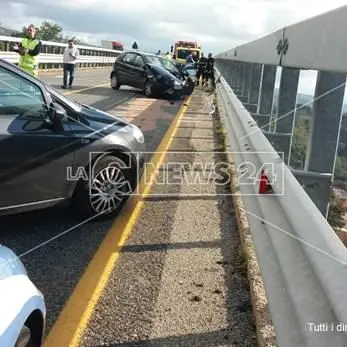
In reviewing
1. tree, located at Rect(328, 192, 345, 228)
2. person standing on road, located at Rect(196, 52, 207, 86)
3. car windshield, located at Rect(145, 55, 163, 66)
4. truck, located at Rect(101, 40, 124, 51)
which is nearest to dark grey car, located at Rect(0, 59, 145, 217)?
tree, located at Rect(328, 192, 345, 228)

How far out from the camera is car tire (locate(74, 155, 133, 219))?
540 centimetres

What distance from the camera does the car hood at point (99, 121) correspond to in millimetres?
5512

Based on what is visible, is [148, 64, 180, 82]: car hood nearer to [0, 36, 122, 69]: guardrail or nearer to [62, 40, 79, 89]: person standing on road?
[62, 40, 79, 89]: person standing on road

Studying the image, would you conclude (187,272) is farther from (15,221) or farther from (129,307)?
(15,221)

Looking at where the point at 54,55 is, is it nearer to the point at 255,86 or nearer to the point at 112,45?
the point at 255,86

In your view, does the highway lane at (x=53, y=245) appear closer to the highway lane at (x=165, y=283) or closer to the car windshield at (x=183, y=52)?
the highway lane at (x=165, y=283)

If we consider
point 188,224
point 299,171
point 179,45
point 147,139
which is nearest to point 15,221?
point 188,224

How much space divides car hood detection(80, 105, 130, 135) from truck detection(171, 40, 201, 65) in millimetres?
42685

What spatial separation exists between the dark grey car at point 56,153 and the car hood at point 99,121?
13mm

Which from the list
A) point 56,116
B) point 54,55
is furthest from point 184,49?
point 56,116

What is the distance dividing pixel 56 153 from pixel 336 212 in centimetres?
249

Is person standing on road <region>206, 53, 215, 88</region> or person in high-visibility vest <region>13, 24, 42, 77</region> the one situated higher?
person in high-visibility vest <region>13, 24, 42, 77</region>

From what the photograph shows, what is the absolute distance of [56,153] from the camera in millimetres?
5008

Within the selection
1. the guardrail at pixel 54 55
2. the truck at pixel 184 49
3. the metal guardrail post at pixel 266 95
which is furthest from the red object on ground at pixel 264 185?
the truck at pixel 184 49
